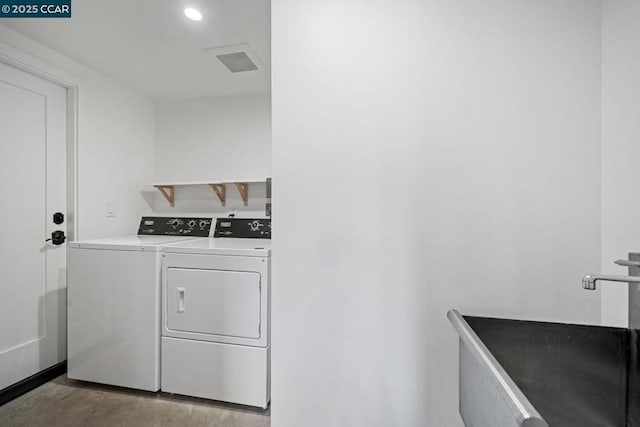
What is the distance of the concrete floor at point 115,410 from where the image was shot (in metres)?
1.77

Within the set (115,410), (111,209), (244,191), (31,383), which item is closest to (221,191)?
(244,191)

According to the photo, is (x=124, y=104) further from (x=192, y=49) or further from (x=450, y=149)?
(x=450, y=149)

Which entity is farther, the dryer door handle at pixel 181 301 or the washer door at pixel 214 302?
the dryer door handle at pixel 181 301

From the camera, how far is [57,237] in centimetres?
229

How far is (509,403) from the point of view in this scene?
59 centimetres

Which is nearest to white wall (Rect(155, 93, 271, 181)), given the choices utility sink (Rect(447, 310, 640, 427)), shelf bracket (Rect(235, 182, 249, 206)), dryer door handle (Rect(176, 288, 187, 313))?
shelf bracket (Rect(235, 182, 249, 206))

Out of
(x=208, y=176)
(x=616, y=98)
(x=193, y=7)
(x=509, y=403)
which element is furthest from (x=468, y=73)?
(x=208, y=176)

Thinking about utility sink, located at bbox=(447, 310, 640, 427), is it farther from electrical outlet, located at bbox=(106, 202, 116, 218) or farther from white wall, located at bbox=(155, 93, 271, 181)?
electrical outlet, located at bbox=(106, 202, 116, 218)

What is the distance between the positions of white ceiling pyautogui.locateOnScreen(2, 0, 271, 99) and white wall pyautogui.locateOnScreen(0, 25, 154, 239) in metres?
0.09

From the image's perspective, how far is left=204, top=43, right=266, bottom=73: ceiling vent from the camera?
217cm

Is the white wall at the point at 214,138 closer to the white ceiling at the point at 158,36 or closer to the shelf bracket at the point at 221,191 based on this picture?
the shelf bracket at the point at 221,191

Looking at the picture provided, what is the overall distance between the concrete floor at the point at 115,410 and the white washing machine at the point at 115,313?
0.09 metres

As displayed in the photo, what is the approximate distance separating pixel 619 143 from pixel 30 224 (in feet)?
10.9

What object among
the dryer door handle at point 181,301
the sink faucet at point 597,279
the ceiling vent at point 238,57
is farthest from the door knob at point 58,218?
the sink faucet at point 597,279
